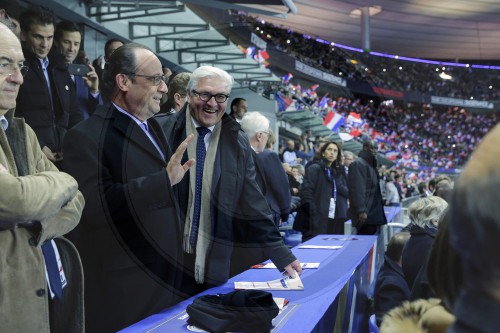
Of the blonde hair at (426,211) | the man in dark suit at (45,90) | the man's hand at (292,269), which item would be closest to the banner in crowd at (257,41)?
the man in dark suit at (45,90)

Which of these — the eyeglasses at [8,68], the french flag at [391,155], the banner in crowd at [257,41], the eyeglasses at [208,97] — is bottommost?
the french flag at [391,155]

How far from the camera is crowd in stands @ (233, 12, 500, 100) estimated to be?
62.0 feet

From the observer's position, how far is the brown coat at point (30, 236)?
53.1 inches

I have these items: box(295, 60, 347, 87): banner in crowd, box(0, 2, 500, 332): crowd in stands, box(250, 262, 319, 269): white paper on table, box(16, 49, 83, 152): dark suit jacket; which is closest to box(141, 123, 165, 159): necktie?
box(0, 2, 500, 332): crowd in stands

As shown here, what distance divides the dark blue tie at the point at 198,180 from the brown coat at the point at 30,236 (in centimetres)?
61

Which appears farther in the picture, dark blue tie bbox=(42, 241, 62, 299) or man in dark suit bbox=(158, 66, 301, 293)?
man in dark suit bbox=(158, 66, 301, 293)

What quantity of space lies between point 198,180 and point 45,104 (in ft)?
3.88

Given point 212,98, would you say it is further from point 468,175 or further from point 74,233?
point 468,175

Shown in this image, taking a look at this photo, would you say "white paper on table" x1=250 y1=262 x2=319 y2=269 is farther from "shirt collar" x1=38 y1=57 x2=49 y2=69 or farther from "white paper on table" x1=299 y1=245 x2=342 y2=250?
"shirt collar" x1=38 y1=57 x2=49 y2=69

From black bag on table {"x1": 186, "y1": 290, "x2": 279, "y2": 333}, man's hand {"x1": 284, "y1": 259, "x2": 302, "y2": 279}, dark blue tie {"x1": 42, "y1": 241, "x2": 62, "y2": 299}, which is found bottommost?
man's hand {"x1": 284, "y1": 259, "x2": 302, "y2": 279}

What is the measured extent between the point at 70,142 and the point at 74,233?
0.50 meters

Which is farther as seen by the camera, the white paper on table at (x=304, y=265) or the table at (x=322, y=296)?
the white paper on table at (x=304, y=265)

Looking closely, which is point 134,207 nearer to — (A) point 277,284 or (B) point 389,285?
(A) point 277,284

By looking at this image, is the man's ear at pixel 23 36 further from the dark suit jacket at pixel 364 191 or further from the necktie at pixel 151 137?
the dark suit jacket at pixel 364 191
